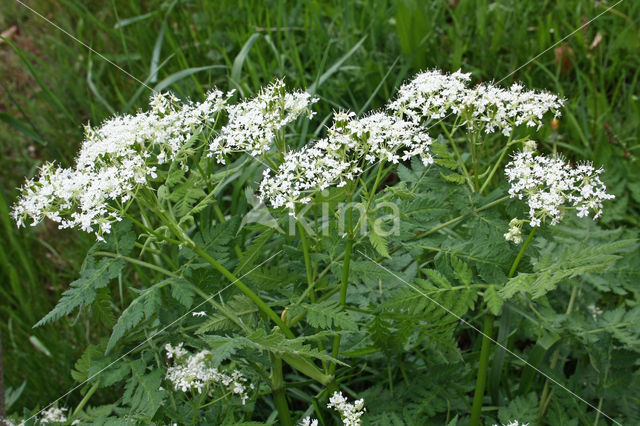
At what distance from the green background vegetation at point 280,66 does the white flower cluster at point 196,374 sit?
40.6 inches

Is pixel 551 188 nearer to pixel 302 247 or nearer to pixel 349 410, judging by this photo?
pixel 302 247

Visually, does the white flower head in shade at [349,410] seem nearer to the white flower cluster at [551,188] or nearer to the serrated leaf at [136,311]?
the serrated leaf at [136,311]

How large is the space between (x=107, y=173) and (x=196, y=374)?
29.0 inches

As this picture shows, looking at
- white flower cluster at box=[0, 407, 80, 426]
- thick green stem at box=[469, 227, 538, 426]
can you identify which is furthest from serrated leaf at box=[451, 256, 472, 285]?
white flower cluster at box=[0, 407, 80, 426]

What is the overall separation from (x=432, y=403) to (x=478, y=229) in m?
0.64

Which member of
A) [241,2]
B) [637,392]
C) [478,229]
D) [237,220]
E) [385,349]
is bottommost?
[637,392]

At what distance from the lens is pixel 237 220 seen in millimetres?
2160

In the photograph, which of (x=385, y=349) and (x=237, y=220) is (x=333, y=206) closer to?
(x=237, y=220)

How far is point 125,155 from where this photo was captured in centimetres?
207

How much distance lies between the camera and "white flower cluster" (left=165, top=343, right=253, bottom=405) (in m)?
2.12

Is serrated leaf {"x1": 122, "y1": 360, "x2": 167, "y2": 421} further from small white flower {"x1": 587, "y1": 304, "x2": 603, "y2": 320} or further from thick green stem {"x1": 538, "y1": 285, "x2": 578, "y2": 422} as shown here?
small white flower {"x1": 587, "y1": 304, "x2": 603, "y2": 320}

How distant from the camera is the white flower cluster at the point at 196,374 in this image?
2.12m

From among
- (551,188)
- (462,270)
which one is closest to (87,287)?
(462,270)

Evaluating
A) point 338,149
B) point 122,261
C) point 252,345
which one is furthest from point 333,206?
point 122,261
